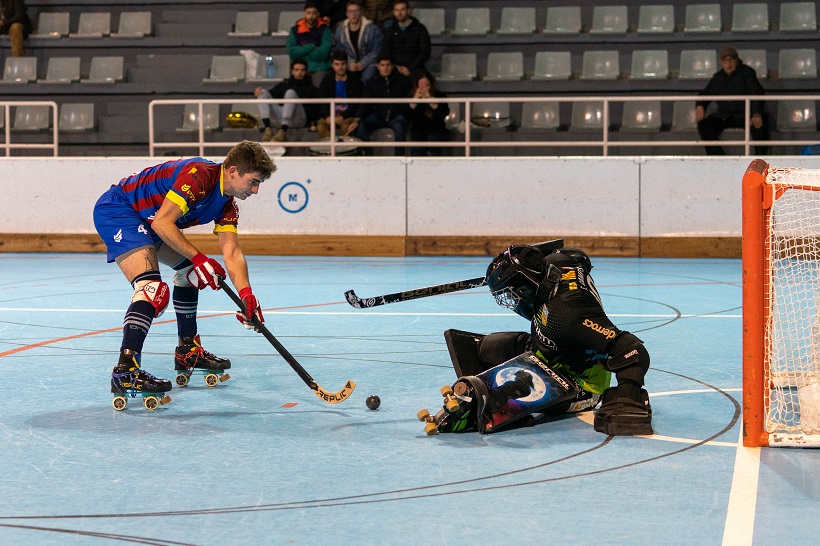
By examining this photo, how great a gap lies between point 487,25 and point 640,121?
3626 millimetres

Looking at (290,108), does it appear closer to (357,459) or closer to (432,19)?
(432,19)

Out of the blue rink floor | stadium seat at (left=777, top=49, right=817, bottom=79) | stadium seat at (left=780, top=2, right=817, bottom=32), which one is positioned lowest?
the blue rink floor

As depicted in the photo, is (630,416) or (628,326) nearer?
(630,416)

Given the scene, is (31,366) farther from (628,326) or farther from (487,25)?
(487,25)

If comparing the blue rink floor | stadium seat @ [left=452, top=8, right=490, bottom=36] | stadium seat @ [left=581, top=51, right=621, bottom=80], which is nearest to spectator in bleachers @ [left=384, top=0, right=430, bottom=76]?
stadium seat @ [left=452, top=8, right=490, bottom=36]

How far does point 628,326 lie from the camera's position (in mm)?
8133

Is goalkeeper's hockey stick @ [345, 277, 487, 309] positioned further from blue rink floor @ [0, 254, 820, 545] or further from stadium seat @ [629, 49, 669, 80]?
stadium seat @ [629, 49, 669, 80]

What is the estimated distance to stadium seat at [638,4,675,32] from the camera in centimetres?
1756

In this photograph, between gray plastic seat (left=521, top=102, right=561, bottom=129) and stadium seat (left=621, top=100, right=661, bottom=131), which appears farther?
gray plastic seat (left=521, top=102, right=561, bottom=129)

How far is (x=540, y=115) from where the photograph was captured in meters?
16.4

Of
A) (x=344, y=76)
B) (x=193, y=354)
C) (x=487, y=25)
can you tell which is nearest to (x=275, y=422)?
(x=193, y=354)

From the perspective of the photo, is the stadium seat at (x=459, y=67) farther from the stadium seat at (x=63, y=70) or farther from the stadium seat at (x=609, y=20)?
the stadium seat at (x=63, y=70)

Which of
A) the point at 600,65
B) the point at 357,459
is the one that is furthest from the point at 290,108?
the point at 357,459

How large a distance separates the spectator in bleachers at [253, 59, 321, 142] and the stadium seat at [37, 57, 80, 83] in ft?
15.1
